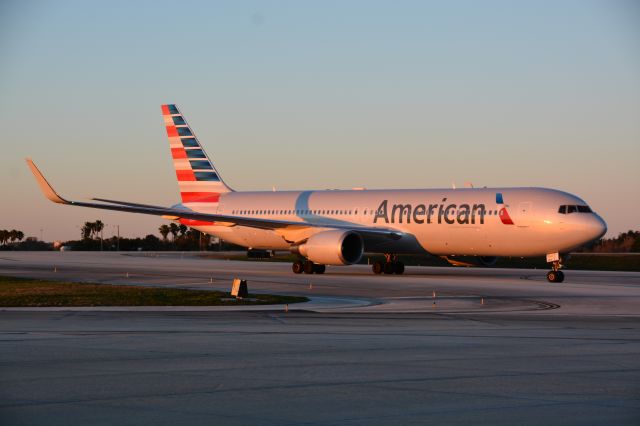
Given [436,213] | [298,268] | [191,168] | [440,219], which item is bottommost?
[298,268]

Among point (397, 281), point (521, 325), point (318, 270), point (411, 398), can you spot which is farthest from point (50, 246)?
→ point (411, 398)

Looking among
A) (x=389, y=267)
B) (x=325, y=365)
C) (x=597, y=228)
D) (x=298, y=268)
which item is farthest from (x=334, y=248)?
(x=325, y=365)

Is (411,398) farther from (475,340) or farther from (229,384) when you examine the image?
(475,340)

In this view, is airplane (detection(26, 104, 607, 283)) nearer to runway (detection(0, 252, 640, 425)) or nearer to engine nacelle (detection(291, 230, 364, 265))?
engine nacelle (detection(291, 230, 364, 265))

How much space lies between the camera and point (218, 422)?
9.72 metres

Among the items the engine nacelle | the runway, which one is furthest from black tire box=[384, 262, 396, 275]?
the runway

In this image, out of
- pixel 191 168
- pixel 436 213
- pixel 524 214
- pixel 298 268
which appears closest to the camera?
pixel 524 214

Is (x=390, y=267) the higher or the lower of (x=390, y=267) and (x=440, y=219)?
the lower

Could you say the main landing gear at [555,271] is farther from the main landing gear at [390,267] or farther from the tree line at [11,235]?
the tree line at [11,235]

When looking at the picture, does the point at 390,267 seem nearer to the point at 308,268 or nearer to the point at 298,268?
the point at 308,268

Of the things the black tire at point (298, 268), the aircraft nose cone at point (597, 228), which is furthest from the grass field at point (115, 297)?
the aircraft nose cone at point (597, 228)

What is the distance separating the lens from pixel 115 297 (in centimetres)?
2809

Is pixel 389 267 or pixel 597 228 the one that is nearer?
pixel 597 228

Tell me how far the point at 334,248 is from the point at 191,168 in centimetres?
1488
